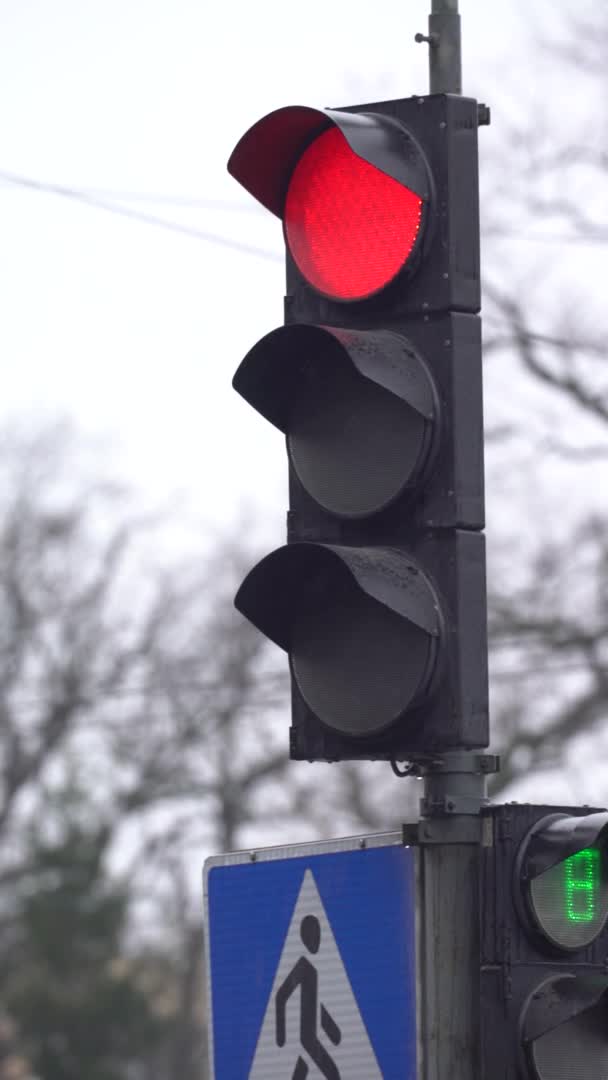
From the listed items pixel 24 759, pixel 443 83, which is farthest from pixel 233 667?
pixel 443 83

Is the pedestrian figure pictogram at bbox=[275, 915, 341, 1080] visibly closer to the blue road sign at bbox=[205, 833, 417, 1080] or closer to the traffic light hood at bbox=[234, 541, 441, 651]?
the blue road sign at bbox=[205, 833, 417, 1080]

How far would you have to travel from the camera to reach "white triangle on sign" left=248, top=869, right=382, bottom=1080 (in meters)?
4.43

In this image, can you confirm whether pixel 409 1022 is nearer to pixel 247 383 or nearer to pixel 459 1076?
pixel 459 1076

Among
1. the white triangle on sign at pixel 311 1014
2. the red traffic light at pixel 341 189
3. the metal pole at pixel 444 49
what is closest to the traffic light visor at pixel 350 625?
the white triangle on sign at pixel 311 1014

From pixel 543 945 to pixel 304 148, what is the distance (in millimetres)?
1827

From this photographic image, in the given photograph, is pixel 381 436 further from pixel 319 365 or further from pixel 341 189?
pixel 341 189

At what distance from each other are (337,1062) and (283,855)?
0.46 meters

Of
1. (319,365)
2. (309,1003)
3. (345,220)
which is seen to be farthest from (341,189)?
(309,1003)

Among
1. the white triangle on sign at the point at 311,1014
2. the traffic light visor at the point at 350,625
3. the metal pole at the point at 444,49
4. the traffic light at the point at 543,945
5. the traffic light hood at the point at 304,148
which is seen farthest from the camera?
the metal pole at the point at 444,49

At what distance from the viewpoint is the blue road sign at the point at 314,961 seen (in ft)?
14.3

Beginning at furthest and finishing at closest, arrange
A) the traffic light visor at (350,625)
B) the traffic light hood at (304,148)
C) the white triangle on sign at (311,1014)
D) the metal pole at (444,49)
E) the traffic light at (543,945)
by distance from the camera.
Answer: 1. the metal pole at (444,49)
2. the traffic light hood at (304,148)
3. the white triangle on sign at (311,1014)
4. the traffic light visor at (350,625)
5. the traffic light at (543,945)

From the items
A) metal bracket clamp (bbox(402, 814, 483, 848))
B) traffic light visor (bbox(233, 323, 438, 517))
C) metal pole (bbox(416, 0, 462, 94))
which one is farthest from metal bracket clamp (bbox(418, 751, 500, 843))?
metal pole (bbox(416, 0, 462, 94))

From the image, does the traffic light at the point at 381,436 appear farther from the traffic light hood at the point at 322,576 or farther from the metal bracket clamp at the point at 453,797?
the metal bracket clamp at the point at 453,797

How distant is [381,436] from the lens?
4512mm
